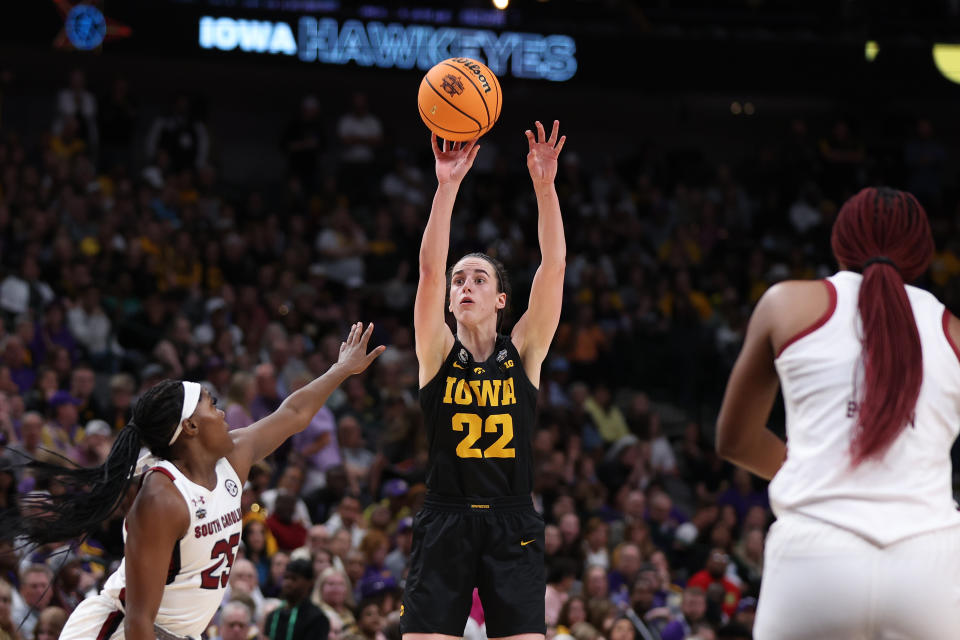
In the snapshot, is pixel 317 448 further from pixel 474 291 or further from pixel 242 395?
pixel 474 291

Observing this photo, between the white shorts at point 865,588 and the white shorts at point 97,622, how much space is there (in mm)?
2559

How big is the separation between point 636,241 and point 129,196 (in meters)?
6.72

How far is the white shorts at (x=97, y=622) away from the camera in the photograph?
14.8 ft

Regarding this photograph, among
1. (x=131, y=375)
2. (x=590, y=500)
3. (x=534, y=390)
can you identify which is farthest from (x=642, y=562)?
(x=534, y=390)

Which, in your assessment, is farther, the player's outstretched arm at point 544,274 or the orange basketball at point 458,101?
the orange basketball at point 458,101

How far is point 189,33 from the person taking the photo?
1541cm

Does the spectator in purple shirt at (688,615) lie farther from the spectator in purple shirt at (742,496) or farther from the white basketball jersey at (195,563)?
the white basketball jersey at (195,563)

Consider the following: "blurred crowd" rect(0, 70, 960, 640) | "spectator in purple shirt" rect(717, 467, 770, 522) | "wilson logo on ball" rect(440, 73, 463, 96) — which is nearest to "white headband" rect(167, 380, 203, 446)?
"wilson logo on ball" rect(440, 73, 463, 96)

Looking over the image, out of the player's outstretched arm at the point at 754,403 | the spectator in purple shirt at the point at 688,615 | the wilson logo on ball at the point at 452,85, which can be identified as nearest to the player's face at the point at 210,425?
the wilson logo on ball at the point at 452,85

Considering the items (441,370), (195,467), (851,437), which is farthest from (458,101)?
(851,437)

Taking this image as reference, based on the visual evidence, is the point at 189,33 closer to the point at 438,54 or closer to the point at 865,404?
the point at 438,54

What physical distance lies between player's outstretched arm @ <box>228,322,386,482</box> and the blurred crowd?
2.72 meters

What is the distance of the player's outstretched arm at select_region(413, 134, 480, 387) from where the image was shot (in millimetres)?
5070

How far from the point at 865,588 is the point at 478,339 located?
2632 mm
